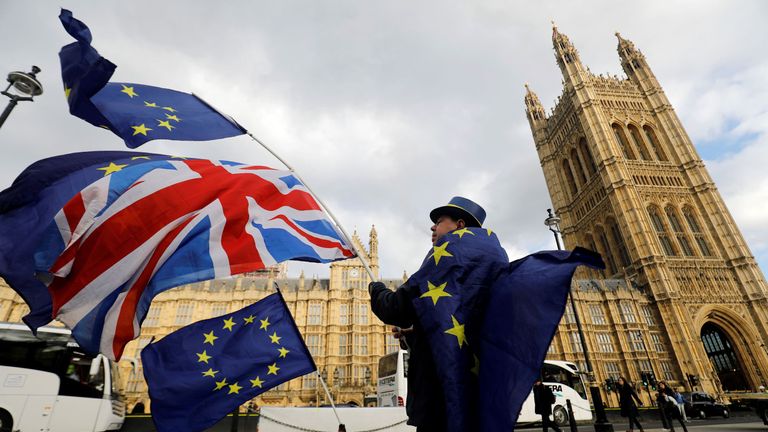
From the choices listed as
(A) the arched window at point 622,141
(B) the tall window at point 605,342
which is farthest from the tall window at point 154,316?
(A) the arched window at point 622,141

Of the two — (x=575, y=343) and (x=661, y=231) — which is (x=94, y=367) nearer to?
(x=575, y=343)

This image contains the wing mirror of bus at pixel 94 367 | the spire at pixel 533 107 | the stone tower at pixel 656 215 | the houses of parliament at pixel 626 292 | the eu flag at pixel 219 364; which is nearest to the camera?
the eu flag at pixel 219 364

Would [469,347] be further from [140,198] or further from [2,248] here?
[2,248]

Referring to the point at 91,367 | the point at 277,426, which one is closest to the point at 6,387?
the point at 91,367

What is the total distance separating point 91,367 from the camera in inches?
350

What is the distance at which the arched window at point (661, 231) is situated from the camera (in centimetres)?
4046

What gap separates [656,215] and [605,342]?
1686cm

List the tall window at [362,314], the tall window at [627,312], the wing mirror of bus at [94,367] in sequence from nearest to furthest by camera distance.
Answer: the wing mirror of bus at [94,367] → the tall window at [362,314] → the tall window at [627,312]

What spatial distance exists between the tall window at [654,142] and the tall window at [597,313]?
918 inches

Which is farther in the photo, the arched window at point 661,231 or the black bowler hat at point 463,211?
the arched window at point 661,231

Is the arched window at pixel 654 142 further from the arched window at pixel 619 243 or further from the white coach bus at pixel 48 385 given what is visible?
the white coach bus at pixel 48 385

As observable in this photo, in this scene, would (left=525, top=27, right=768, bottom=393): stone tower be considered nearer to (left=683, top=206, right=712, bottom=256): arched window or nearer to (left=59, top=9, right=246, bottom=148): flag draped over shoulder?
(left=683, top=206, right=712, bottom=256): arched window

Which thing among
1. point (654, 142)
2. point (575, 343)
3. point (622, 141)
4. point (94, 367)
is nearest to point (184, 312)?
point (94, 367)

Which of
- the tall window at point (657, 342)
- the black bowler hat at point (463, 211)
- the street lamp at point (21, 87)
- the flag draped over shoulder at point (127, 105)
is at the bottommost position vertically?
the black bowler hat at point (463, 211)
